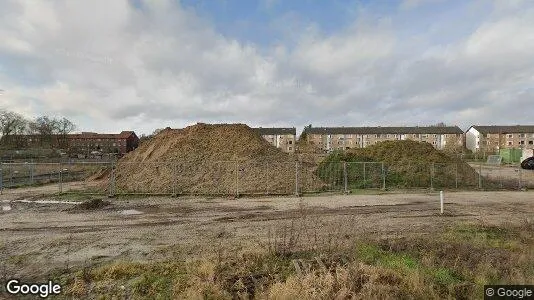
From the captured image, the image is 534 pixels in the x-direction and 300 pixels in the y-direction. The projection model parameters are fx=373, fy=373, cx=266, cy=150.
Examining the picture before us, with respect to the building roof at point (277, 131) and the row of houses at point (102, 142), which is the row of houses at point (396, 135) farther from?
the row of houses at point (102, 142)

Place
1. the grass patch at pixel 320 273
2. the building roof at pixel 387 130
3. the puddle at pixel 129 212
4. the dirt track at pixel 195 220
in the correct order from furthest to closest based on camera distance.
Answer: the building roof at pixel 387 130, the puddle at pixel 129 212, the dirt track at pixel 195 220, the grass patch at pixel 320 273

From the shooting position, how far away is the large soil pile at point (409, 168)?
95.3 ft

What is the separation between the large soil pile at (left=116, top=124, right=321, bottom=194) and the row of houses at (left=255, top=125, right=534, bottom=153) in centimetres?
9043

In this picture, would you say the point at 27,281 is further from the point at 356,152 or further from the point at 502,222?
the point at 356,152

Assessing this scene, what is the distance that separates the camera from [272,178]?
26.6 metres

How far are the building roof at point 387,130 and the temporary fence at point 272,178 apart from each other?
97.3m

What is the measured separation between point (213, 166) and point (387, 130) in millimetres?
112283

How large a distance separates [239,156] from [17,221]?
53.1 feet

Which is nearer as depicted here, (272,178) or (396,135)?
(272,178)

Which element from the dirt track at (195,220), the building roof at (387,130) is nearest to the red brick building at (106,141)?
the building roof at (387,130)

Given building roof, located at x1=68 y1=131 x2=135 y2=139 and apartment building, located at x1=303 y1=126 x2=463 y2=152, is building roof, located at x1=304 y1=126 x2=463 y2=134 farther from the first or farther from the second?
building roof, located at x1=68 y1=131 x2=135 y2=139

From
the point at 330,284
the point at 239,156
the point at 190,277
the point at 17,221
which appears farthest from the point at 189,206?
the point at 330,284

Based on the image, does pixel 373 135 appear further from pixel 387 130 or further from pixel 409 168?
pixel 409 168

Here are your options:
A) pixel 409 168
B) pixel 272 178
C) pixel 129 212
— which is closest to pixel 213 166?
pixel 272 178
